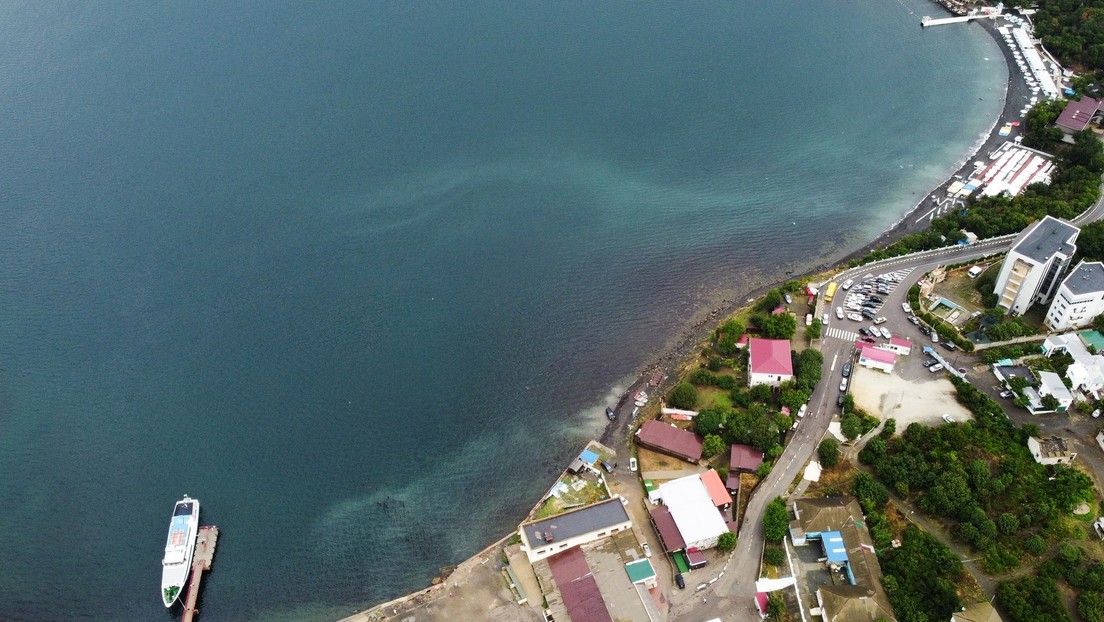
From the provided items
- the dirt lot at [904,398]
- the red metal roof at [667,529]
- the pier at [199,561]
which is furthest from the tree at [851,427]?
the pier at [199,561]

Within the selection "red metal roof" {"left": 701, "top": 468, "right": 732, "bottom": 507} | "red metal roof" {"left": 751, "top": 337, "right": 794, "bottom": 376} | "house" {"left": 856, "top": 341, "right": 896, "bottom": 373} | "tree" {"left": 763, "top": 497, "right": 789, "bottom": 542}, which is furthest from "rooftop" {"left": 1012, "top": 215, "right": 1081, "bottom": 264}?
"red metal roof" {"left": 701, "top": 468, "right": 732, "bottom": 507}

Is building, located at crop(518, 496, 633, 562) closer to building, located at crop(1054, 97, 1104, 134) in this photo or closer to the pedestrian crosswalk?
the pedestrian crosswalk

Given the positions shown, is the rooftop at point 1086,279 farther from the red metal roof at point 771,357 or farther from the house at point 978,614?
the house at point 978,614

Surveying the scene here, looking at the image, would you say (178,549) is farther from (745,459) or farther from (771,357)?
(771,357)

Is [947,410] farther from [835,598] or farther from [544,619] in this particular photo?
[544,619]

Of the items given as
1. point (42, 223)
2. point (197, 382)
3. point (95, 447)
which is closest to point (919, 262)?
point (197, 382)

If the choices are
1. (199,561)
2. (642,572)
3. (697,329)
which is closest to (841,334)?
(697,329)
